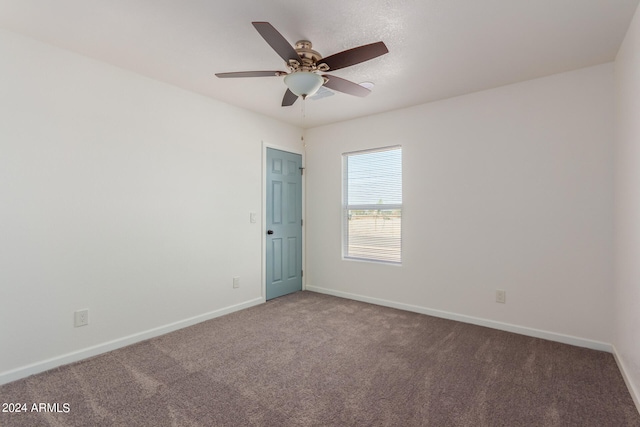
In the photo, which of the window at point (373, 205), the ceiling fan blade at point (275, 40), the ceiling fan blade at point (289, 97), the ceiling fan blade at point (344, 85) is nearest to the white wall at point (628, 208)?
the ceiling fan blade at point (344, 85)

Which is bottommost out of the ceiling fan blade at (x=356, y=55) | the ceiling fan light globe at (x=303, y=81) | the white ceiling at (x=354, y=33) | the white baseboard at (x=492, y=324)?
the white baseboard at (x=492, y=324)

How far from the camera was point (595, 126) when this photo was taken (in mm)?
2680

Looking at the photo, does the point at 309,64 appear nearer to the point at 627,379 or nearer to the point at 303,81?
the point at 303,81

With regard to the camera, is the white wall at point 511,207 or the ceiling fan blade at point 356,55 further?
the white wall at point 511,207

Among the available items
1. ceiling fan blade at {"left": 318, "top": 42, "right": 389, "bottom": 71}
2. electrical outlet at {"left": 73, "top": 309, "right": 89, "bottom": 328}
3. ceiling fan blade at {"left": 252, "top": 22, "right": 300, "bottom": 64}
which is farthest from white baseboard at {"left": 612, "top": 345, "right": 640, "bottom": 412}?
electrical outlet at {"left": 73, "top": 309, "right": 89, "bottom": 328}

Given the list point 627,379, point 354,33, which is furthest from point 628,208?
point 354,33

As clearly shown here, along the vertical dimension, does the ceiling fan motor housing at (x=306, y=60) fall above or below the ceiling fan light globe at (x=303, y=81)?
above

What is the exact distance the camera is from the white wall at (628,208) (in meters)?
1.95

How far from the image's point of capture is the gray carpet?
1812mm

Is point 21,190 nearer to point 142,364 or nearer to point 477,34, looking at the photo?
point 142,364

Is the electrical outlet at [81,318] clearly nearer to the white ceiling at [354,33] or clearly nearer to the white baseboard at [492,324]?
the white ceiling at [354,33]

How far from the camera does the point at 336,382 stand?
2.18 m

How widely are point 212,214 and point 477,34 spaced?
2991 millimetres

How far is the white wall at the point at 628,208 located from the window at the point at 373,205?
6.46 feet
